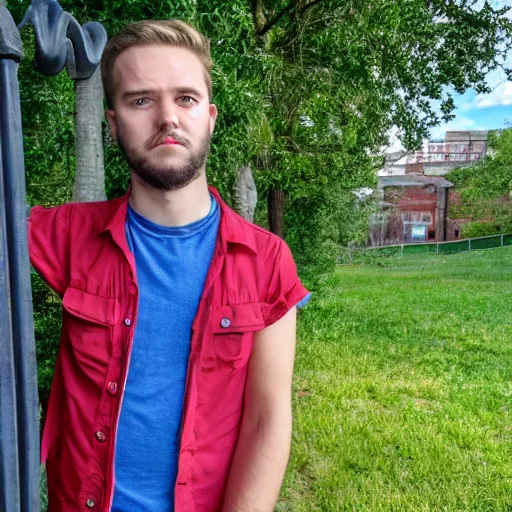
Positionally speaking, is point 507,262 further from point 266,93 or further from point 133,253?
point 133,253

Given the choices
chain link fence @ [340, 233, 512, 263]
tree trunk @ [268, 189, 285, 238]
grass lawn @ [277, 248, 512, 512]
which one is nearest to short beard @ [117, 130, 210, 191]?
grass lawn @ [277, 248, 512, 512]

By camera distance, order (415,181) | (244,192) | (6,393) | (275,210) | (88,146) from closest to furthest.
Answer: (6,393), (88,146), (244,192), (275,210), (415,181)

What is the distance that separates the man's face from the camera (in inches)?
53.0

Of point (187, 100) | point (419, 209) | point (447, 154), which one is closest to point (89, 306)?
point (187, 100)

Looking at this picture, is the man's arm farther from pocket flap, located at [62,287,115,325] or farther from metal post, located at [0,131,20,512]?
metal post, located at [0,131,20,512]

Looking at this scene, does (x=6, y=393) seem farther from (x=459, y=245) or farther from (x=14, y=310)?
(x=459, y=245)

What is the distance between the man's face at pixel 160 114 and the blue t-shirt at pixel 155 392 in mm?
217

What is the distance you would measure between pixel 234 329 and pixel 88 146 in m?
1.53

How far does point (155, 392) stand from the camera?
1419mm

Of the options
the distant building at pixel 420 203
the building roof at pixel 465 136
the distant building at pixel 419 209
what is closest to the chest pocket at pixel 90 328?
the distant building at pixel 420 203

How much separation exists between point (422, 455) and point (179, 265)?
14.3ft

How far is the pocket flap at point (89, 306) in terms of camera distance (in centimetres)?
139

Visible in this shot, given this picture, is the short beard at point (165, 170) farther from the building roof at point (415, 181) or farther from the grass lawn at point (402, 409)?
the building roof at point (415, 181)

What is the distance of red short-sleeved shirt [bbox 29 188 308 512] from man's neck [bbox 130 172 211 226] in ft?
0.17
